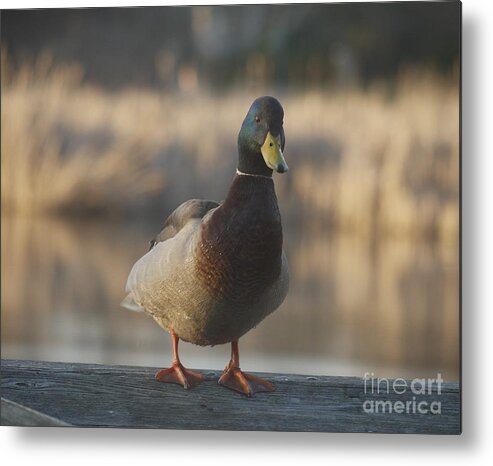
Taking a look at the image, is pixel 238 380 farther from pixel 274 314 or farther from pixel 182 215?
pixel 182 215

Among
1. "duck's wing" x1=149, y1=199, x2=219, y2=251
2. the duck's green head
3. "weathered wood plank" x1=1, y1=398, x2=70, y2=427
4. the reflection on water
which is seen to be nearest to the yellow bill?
the duck's green head

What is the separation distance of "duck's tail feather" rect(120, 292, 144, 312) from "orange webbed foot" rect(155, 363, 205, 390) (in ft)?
0.78

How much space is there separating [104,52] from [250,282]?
3.50 feet

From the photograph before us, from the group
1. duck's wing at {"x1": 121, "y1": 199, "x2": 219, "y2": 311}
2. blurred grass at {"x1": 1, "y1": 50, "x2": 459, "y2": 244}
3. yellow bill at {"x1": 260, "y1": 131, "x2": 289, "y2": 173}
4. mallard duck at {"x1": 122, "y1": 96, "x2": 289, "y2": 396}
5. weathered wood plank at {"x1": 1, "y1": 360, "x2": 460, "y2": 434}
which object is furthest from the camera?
blurred grass at {"x1": 1, "y1": 50, "x2": 459, "y2": 244}

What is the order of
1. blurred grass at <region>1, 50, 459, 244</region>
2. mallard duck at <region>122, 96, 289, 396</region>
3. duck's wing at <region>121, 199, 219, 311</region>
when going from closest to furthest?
1. mallard duck at <region>122, 96, 289, 396</region>
2. duck's wing at <region>121, 199, 219, 311</region>
3. blurred grass at <region>1, 50, 459, 244</region>

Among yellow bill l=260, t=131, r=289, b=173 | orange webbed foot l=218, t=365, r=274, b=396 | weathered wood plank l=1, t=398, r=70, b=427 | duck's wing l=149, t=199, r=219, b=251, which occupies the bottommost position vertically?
weathered wood plank l=1, t=398, r=70, b=427

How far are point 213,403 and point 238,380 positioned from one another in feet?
0.39

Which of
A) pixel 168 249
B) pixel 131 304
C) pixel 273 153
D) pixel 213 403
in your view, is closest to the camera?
pixel 273 153

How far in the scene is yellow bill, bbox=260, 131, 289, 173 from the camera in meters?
3.43

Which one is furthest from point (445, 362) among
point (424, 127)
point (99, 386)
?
point (99, 386)

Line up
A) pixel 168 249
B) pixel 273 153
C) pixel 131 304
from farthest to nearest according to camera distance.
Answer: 1. pixel 131 304
2. pixel 168 249
3. pixel 273 153

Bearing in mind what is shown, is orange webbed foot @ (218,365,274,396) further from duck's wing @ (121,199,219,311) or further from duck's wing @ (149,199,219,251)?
duck's wing @ (149,199,219,251)

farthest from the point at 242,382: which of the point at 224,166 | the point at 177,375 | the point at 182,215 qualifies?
the point at 224,166

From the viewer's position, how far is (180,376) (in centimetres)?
381
